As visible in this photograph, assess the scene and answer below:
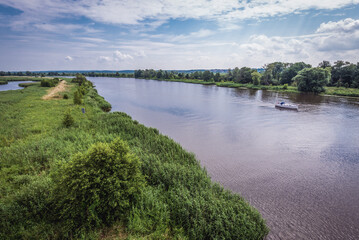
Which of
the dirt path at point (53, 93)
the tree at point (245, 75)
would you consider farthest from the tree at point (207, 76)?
the dirt path at point (53, 93)

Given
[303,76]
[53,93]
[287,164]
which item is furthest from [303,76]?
[53,93]

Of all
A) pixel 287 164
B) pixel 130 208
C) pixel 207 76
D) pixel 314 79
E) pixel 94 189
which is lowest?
pixel 287 164

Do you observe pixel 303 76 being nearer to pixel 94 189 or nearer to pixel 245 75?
pixel 245 75

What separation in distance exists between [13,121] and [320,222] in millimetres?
29333

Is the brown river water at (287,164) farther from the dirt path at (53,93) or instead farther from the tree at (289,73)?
the tree at (289,73)

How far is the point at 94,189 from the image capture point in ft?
22.9

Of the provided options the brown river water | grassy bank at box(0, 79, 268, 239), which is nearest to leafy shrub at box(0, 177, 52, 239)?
grassy bank at box(0, 79, 268, 239)

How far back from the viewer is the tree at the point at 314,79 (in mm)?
61031

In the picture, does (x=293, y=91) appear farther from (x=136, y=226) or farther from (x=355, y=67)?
(x=136, y=226)

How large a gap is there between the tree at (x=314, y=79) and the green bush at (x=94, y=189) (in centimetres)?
7405

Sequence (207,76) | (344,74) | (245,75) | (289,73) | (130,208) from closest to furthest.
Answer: (130,208)
(344,74)
(289,73)
(245,75)
(207,76)

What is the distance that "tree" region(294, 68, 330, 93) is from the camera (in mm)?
61031

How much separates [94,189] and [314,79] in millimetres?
77177

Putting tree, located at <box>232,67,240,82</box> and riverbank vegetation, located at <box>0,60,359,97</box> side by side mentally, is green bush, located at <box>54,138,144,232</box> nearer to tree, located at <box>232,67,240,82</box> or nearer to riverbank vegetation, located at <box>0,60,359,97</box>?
riverbank vegetation, located at <box>0,60,359,97</box>
